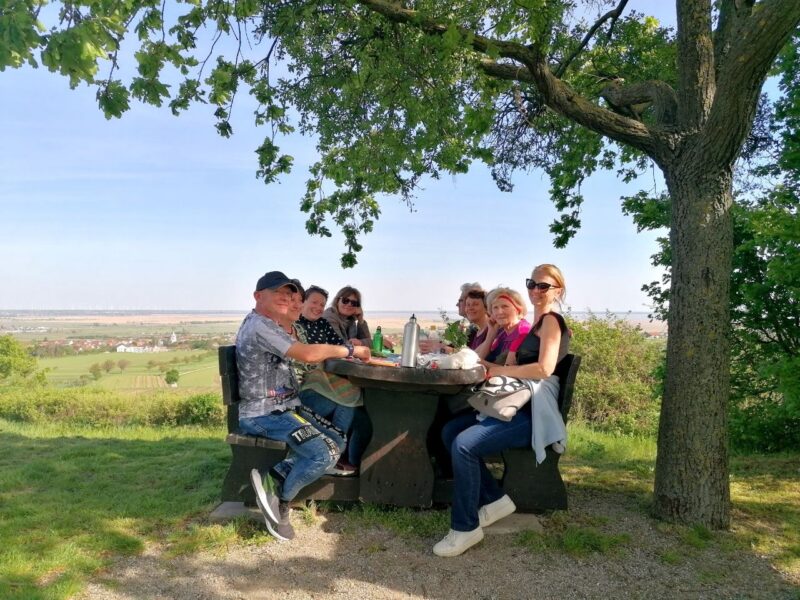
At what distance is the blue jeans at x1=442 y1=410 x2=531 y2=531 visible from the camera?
3.25 meters

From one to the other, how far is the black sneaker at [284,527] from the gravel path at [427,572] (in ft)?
0.15

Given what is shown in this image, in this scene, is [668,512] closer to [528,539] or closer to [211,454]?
[528,539]

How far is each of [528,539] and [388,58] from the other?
13.8 ft

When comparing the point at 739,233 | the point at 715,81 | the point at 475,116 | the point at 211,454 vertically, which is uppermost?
the point at 715,81

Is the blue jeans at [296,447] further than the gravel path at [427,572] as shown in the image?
Yes

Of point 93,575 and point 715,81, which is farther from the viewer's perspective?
point 715,81

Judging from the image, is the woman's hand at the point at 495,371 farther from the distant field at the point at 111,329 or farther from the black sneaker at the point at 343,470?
the distant field at the point at 111,329

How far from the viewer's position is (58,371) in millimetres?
30516

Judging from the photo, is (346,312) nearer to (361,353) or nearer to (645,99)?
(361,353)

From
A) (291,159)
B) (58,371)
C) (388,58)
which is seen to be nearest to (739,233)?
(388,58)

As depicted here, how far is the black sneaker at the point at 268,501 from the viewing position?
3.31m

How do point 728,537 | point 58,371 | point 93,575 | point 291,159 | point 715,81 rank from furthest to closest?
point 58,371
point 291,159
point 715,81
point 728,537
point 93,575

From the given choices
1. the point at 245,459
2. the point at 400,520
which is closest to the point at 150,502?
the point at 245,459

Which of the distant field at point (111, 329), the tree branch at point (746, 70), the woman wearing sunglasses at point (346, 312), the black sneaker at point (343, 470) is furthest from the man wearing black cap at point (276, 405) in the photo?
the distant field at point (111, 329)
